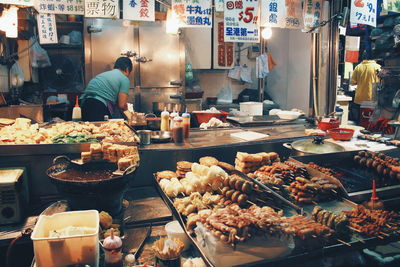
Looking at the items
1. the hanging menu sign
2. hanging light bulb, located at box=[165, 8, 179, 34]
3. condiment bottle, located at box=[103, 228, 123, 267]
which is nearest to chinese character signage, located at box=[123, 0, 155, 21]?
hanging light bulb, located at box=[165, 8, 179, 34]

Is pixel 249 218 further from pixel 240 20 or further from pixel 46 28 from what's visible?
pixel 46 28

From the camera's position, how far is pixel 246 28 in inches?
236

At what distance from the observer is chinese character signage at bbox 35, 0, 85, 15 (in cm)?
516

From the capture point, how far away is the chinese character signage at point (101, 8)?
5.21 meters

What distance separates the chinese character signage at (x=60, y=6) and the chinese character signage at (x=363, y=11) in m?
4.69

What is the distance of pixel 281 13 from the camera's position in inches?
241

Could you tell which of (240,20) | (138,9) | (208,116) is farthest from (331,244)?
(138,9)

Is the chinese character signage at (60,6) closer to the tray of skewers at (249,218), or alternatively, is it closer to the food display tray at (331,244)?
the tray of skewers at (249,218)

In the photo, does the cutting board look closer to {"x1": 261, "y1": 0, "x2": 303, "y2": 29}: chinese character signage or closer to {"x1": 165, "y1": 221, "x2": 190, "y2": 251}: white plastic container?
{"x1": 165, "y1": 221, "x2": 190, "y2": 251}: white plastic container

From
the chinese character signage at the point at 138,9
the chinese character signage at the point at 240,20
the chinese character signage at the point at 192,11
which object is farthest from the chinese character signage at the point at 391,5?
the chinese character signage at the point at 138,9

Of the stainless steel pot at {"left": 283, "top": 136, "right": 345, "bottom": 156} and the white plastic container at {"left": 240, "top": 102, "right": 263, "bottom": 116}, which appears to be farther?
the white plastic container at {"left": 240, "top": 102, "right": 263, "bottom": 116}

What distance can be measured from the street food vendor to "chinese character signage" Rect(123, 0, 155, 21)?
123cm

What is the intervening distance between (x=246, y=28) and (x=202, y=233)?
4.62 m

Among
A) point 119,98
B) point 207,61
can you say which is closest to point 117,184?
point 119,98
